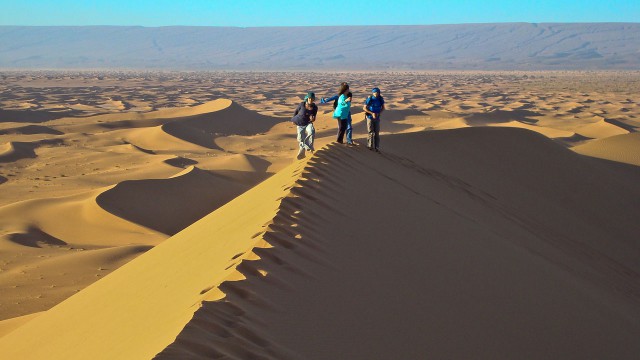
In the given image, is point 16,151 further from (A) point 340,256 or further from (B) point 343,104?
(A) point 340,256

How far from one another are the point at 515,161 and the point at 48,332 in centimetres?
1032

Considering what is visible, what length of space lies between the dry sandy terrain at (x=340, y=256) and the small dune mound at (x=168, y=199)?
0.04 m

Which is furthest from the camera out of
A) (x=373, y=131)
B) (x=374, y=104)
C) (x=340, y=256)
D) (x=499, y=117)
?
(x=499, y=117)

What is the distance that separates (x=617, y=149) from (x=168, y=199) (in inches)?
436

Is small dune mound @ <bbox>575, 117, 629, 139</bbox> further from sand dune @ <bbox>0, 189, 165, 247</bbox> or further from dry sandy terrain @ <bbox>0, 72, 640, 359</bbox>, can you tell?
sand dune @ <bbox>0, 189, 165, 247</bbox>

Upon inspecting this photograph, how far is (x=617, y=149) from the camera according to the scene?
18.1 meters

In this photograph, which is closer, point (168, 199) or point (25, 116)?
point (168, 199)

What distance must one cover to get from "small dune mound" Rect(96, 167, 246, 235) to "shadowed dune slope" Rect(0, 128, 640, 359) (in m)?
3.84

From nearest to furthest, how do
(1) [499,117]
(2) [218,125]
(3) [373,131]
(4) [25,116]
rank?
(3) [373,131] → (2) [218,125] → (4) [25,116] → (1) [499,117]

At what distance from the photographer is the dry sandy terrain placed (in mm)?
4293

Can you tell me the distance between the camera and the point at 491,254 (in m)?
6.59

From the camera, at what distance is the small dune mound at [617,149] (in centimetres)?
1722

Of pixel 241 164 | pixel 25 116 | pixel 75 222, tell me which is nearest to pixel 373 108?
pixel 75 222

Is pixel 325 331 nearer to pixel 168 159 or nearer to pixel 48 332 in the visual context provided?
pixel 48 332
